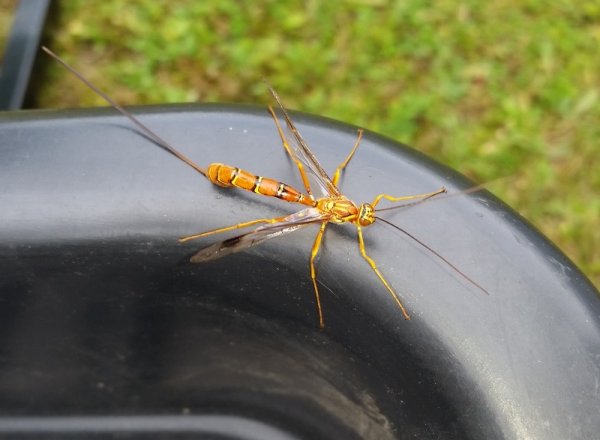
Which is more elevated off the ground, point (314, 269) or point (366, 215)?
point (366, 215)

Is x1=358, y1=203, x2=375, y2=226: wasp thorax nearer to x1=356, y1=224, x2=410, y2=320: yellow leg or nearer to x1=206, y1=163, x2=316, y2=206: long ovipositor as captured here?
x1=356, y1=224, x2=410, y2=320: yellow leg

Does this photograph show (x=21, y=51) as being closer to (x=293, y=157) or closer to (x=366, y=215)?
(x=293, y=157)

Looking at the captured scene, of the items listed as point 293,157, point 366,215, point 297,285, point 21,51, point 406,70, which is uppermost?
point 406,70

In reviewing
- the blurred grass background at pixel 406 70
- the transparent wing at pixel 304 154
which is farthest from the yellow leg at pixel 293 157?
the blurred grass background at pixel 406 70

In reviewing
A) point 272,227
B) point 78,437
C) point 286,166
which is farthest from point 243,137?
point 78,437

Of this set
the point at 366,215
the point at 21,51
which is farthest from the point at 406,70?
the point at 366,215

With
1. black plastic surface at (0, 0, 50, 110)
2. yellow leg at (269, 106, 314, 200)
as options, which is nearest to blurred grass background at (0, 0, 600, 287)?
black plastic surface at (0, 0, 50, 110)

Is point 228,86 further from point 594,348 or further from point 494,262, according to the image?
point 594,348
